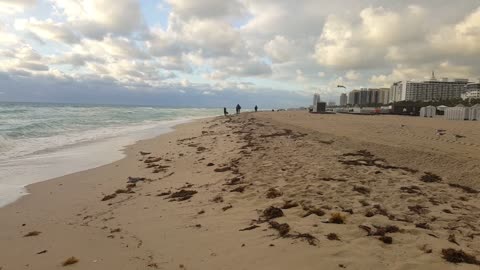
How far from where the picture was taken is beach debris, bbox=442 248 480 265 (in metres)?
3.53

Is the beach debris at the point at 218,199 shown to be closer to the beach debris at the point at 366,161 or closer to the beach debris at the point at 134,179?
the beach debris at the point at 134,179

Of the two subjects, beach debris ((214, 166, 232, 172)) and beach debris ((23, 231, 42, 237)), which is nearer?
beach debris ((23, 231, 42, 237))

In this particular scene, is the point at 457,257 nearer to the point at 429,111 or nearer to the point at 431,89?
the point at 429,111

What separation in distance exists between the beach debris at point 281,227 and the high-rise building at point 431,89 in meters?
128

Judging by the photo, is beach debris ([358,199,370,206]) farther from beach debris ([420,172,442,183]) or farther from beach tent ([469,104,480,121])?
beach tent ([469,104,480,121])

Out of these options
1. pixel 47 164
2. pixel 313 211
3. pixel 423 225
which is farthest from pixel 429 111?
pixel 313 211

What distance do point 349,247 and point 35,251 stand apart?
12.8ft

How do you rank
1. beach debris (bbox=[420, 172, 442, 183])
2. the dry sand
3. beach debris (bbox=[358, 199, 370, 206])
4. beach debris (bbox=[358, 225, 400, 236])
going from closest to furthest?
the dry sand → beach debris (bbox=[358, 225, 400, 236]) → beach debris (bbox=[358, 199, 370, 206]) → beach debris (bbox=[420, 172, 442, 183])

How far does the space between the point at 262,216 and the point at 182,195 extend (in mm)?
2220

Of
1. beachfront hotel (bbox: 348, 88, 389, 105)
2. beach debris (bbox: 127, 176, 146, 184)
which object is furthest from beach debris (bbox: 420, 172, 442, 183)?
beachfront hotel (bbox: 348, 88, 389, 105)

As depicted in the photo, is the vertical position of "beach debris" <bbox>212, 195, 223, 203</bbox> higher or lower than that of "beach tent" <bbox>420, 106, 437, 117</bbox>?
lower

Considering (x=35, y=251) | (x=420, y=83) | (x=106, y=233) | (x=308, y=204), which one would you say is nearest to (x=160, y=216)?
(x=106, y=233)

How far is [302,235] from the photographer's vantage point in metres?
4.29

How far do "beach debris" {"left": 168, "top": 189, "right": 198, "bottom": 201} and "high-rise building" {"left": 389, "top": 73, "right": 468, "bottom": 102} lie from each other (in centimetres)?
12629
